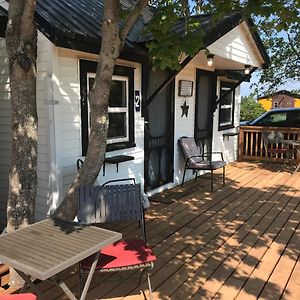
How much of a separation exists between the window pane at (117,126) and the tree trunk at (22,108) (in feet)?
6.98

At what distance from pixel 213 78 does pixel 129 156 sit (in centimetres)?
367

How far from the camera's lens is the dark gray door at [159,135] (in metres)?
5.73

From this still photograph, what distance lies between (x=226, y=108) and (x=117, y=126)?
458 centimetres

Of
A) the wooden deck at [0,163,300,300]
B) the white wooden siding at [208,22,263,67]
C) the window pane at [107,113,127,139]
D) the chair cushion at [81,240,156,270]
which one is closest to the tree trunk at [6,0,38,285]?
the chair cushion at [81,240,156,270]

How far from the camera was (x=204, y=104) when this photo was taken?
752cm

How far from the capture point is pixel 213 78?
7.71 meters

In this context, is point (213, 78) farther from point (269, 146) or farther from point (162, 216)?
point (162, 216)

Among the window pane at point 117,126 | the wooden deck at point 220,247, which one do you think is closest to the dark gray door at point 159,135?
the wooden deck at point 220,247

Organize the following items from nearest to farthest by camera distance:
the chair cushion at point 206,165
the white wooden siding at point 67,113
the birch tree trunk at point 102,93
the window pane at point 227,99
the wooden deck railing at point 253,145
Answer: the birch tree trunk at point 102,93
the white wooden siding at point 67,113
the chair cushion at point 206,165
the window pane at point 227,99
the wooden deck railing at point 253,145

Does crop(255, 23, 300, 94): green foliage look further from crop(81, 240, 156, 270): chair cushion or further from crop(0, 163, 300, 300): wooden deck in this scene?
crop(81, 240, 156, 270): chair cushion

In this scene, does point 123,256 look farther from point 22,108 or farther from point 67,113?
point 67,113

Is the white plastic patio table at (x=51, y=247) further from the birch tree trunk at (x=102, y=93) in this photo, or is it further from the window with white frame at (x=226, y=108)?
the window with white frame at (x=226, y=108)

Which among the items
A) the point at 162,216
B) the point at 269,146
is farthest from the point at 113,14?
the point at 269,146

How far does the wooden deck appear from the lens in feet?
9.75
